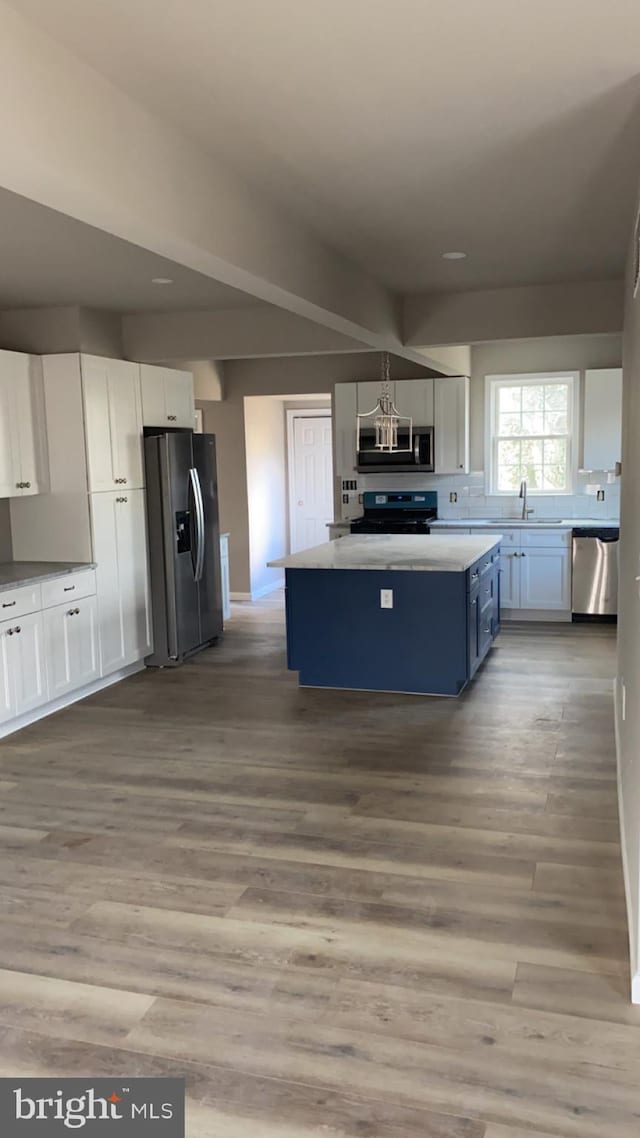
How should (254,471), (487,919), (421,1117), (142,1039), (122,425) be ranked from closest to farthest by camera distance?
(421,1117), (142,1039), (487,919), (122,425), (254,471)

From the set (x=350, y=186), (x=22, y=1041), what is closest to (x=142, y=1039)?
(x=22, y=1041)

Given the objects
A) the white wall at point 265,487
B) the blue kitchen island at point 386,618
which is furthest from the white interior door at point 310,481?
the blue kitchen island at point 386,618

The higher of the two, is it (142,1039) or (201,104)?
(201,104)

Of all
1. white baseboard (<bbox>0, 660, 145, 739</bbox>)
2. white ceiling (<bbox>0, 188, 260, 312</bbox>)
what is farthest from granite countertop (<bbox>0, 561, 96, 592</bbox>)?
white ceiling (<bbox>0, 188, 260, 312</bbox>)

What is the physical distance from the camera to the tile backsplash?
788cm

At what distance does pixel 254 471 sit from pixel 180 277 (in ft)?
14.3

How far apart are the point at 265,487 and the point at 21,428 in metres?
4.35

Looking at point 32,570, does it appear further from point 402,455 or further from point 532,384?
point 532,384

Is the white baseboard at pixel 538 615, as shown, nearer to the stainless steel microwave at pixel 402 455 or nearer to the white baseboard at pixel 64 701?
the stainless steel microwave at pixel 402 455

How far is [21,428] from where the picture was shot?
544 cm

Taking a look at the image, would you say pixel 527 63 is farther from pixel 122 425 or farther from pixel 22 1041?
pixel 122 425

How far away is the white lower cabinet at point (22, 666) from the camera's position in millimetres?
4828

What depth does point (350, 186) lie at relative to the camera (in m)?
3.39

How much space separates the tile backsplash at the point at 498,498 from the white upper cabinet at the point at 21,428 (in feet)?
11.9
